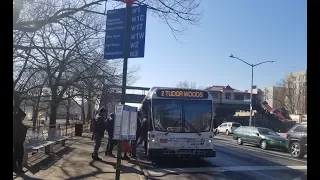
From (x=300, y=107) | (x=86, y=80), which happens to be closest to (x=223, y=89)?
(x=300, y=107)

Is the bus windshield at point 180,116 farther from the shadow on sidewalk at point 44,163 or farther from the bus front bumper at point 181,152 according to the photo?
the shadow on sidewalk at point 44,163

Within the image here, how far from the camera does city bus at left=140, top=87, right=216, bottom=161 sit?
13617 millimetres

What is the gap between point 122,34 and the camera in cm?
855

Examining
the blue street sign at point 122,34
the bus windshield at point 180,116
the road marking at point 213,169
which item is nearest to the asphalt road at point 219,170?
the road marking at point 213,169

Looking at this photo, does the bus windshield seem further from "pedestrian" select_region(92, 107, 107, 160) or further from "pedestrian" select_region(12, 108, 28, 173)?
"pedestrian" select_region(12, 108, 28, 173)

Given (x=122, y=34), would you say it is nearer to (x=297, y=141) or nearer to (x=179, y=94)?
(x=179, y=94)

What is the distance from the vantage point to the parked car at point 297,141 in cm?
1641

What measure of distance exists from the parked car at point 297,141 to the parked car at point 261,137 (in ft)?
15.2

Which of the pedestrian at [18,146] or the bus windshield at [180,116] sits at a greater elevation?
the bus windshield at [180,116]

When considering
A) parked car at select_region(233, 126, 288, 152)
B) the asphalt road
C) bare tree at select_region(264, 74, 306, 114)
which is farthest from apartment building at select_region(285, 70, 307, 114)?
the asphalt road

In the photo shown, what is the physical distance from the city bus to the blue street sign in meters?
5.61

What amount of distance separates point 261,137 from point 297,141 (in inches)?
250
